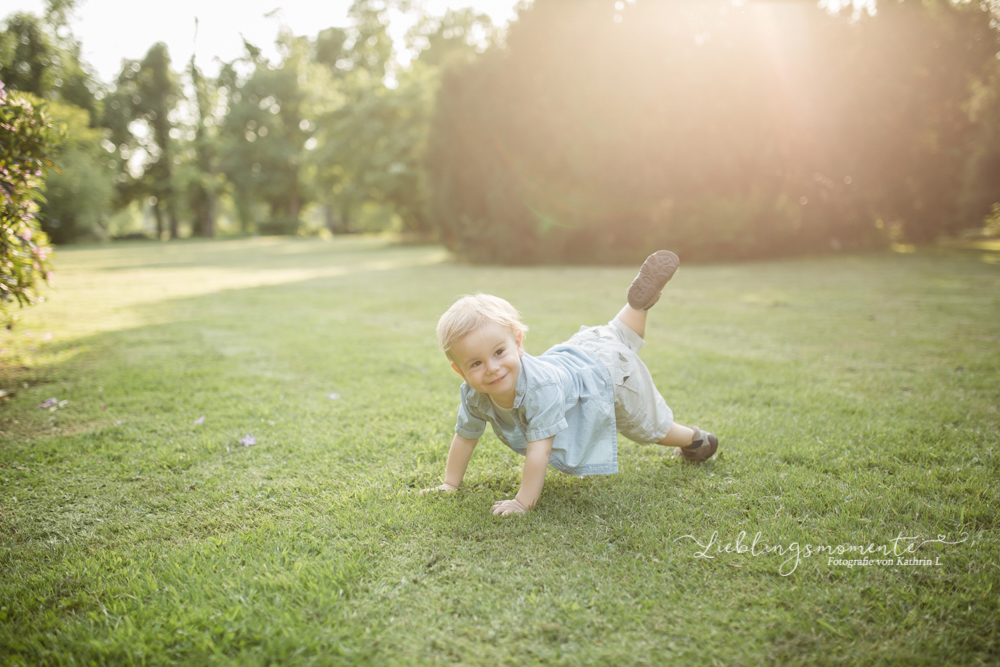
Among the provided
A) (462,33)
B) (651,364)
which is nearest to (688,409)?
(651,364)

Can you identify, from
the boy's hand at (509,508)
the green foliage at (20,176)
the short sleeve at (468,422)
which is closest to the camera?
the boy's hand at (509,508)

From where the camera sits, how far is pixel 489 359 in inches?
87.7

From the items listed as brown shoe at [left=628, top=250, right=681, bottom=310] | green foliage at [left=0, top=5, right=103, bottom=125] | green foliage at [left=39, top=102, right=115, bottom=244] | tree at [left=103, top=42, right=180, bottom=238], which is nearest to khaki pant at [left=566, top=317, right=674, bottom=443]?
brown shoe at [left=628, top=250, right=681, bottom=310]

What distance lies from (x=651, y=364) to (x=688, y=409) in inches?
42.6

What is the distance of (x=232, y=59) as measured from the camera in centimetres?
500

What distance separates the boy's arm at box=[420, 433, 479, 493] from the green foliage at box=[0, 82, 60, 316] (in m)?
3.43

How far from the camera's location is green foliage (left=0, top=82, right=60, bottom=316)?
3697 millimetres

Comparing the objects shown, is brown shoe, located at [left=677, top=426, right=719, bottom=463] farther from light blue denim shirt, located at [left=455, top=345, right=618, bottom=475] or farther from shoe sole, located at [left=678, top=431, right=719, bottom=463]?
light blue denim shirt, located at [left=455, top=345, right=618, bottom=475]

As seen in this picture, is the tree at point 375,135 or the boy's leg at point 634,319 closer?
the boy's leg at point 634,319

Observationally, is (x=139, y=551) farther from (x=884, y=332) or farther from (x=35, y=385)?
(x=884, y=332)

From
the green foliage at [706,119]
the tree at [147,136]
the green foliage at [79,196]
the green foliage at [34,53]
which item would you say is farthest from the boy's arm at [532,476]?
the tree at [147,136]

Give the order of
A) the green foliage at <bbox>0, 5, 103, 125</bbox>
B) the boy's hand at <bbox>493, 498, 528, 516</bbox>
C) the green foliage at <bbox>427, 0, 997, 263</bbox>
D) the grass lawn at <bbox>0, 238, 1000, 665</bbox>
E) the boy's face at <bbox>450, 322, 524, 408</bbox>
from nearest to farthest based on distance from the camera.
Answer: the grass lawn at <bbox>0, 238, 1000, 665</bbox> → the boy's face at <bbox>450, 322, 524, 408</bbox> → the boy's hand at <bbox>493, 498, 528, 516</bbox> → the green foliage at <bbox>0, 5, 103, 125</bbox> → the green foliage at <bbox>427, 0, 997, 263</bbox>

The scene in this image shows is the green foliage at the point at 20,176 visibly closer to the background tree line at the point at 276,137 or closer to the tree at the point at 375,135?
the background tree line at the point at 276,137

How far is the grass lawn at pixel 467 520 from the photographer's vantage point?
1663mm
